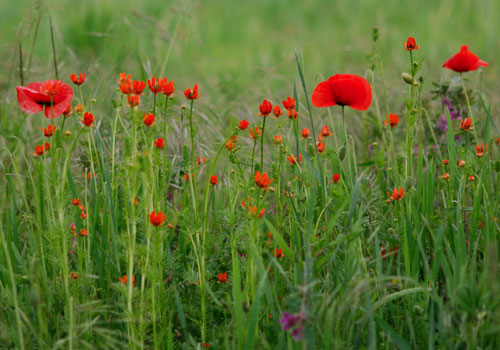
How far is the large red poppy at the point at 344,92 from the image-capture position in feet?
5.12

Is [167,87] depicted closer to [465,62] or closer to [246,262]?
[246,262]

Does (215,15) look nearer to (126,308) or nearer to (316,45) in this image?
(316,45)

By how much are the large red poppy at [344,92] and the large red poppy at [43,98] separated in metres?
0.66

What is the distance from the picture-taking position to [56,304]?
1397 millimetres

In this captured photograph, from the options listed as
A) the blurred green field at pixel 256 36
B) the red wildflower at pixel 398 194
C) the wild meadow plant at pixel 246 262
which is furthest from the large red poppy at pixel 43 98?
the blurred green field at pixel 256 36

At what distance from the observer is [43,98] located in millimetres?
1456

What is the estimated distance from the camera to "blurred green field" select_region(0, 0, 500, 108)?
3805 mm

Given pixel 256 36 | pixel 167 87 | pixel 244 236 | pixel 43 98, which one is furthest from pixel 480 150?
pixel 256 36

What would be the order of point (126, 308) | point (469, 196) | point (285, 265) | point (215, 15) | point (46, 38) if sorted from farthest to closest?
point (215, 15) < point (46, 38) < point (469, 196) < point (285, 265) < point (126, 308)

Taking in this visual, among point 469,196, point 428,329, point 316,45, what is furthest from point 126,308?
point 316,45

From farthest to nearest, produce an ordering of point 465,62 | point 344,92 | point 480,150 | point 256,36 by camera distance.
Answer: point 256,36 → point 465,62 → point 480,150 → point 344,92

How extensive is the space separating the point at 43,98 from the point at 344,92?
786mm

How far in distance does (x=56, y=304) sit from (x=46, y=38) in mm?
3718

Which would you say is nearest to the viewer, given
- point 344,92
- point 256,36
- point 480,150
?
point 344,92
